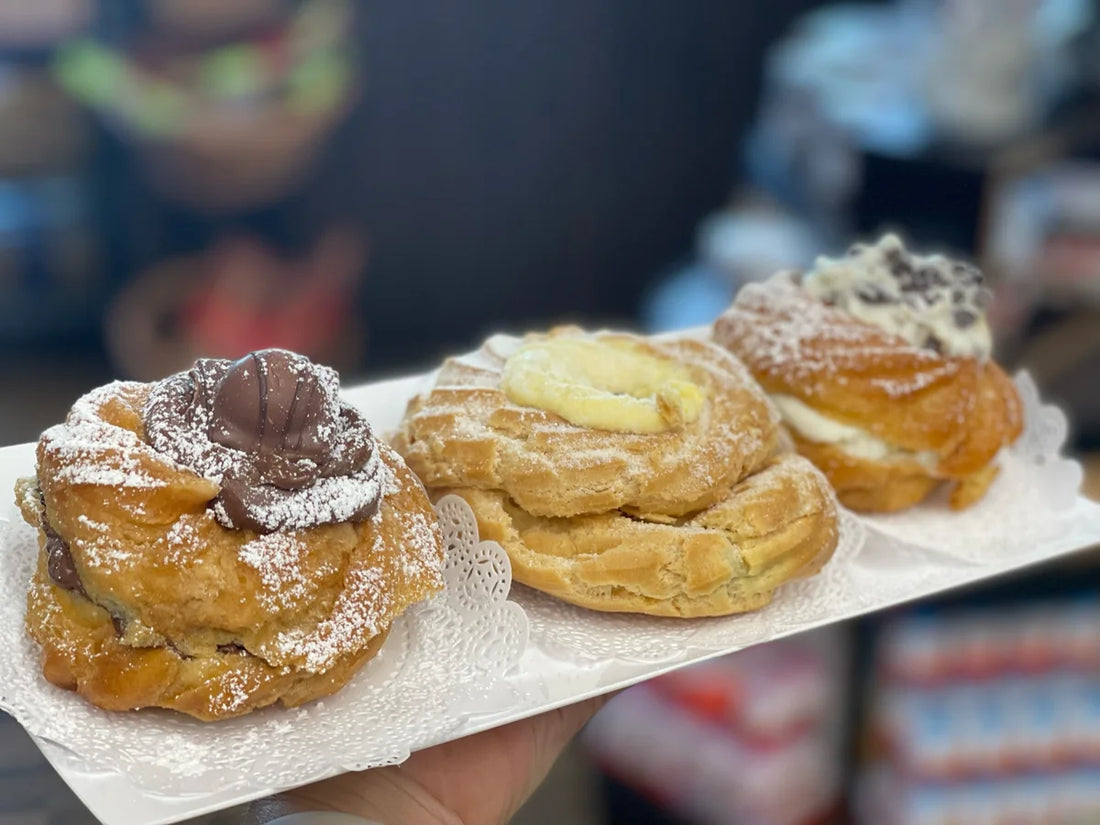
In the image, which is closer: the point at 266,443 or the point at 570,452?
the point at 266,443

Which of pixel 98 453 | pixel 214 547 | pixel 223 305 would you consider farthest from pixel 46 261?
pixel 214 547

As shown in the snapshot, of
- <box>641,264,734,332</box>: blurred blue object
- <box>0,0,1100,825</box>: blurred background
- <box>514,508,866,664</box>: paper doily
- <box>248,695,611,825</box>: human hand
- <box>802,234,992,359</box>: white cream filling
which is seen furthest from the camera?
<box>641,264,734,332</box>: blurred blue object

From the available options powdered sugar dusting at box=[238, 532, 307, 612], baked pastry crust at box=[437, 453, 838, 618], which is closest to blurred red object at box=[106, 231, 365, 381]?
baked pastry crust at box=[437, 453, 838, 618]

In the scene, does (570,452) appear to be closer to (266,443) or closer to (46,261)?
(266,443)

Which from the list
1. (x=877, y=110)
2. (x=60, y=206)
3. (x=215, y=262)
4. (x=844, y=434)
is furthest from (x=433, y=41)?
(x=844, y=434)

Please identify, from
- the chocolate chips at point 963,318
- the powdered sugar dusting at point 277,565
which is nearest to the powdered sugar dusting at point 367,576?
the powdered sugar dusting at point 277,565

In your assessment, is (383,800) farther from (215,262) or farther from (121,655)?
(215,262)

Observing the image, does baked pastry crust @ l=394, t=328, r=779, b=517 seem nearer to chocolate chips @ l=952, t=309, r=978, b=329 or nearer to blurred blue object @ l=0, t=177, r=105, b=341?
chocolate chips @ l=952, t=309, r=978, b=329
